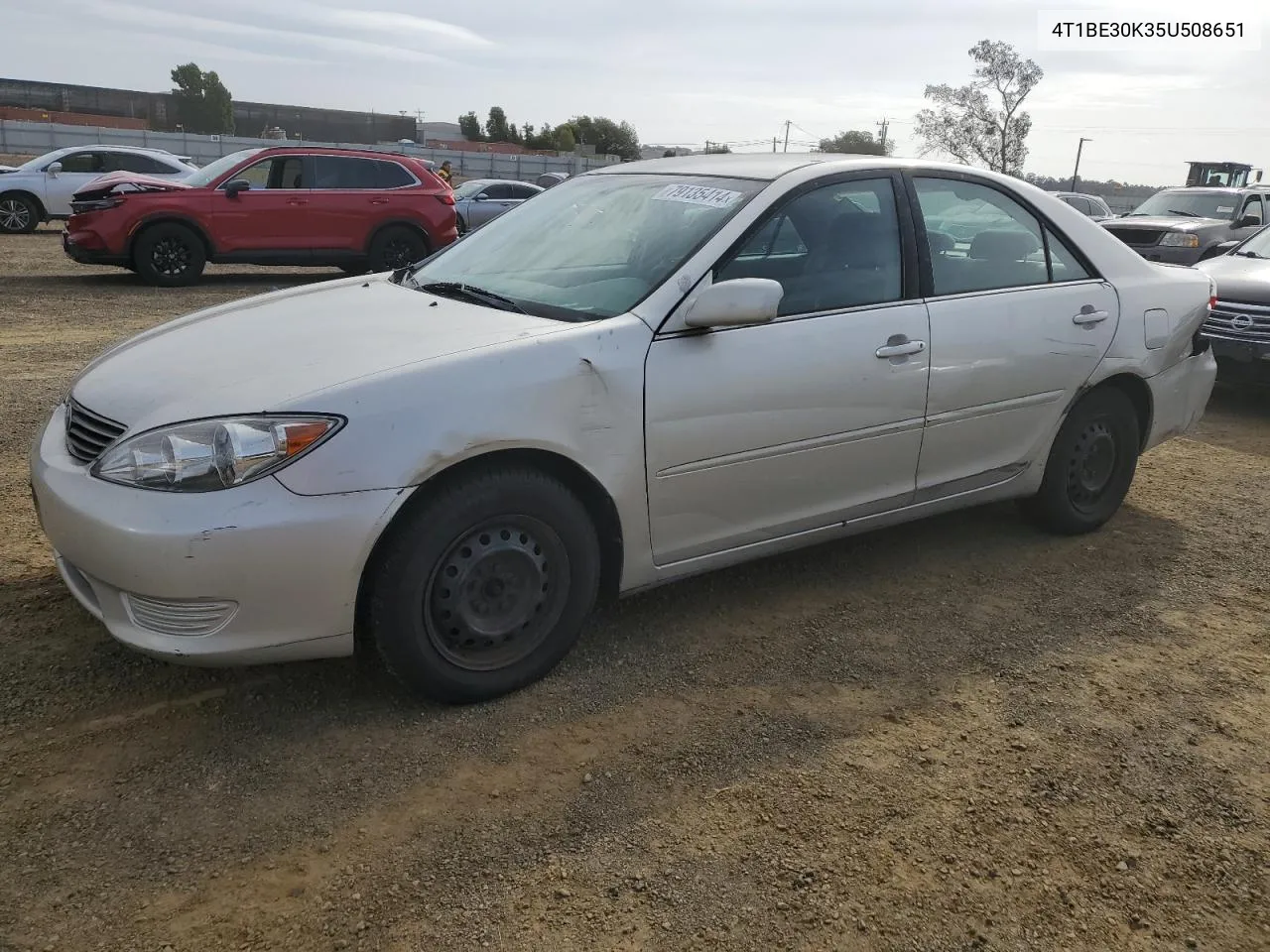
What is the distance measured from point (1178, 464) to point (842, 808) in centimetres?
448

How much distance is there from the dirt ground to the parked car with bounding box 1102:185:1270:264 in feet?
33.4

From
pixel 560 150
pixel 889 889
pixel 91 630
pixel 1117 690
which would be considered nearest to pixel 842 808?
pixel 889 889

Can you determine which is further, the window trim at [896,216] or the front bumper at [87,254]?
the front bumper at [87,254]

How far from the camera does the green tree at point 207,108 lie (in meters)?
69.5

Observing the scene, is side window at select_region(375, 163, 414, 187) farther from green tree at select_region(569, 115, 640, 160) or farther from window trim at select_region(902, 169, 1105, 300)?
green tree at select_region(569, 115, 640, 160)

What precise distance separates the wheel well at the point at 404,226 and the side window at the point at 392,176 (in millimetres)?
493

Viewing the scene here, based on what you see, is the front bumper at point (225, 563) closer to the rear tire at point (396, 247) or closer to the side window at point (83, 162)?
the rear tire at point (396, 247)

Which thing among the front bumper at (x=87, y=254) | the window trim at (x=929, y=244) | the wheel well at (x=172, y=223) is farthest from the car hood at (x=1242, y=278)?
the front bumper at (x=87, y=254)

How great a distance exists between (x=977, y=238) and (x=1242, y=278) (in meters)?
4.98

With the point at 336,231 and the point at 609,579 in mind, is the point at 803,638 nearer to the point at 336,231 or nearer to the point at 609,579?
the point at 609,579

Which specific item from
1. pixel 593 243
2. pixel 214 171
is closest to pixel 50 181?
pixel 214 171

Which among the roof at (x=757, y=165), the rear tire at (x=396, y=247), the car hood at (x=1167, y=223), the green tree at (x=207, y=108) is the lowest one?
the rear tire at (x=396, y=247)

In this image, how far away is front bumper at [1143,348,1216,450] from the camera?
4680 mm

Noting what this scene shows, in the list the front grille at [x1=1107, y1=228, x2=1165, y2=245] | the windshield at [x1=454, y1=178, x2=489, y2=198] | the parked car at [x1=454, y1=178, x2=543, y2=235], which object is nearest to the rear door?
the parked car at [x1=454, y1=178, x2=543, y2=235]
